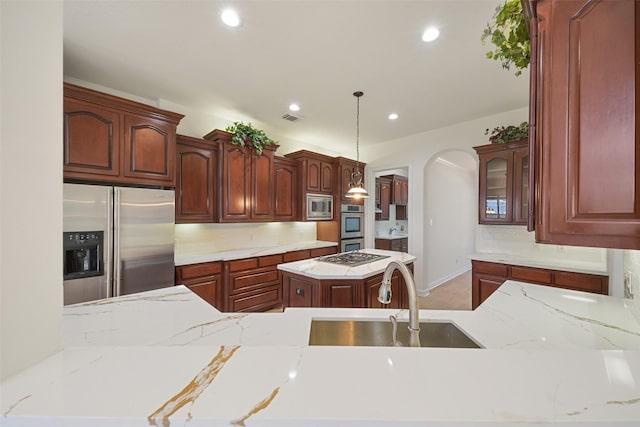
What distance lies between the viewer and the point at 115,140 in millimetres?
2213

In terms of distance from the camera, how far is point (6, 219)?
0.47 metres

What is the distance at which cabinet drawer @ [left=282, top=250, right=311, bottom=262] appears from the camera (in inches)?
141

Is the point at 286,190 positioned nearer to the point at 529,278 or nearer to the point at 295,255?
the point at 295,255

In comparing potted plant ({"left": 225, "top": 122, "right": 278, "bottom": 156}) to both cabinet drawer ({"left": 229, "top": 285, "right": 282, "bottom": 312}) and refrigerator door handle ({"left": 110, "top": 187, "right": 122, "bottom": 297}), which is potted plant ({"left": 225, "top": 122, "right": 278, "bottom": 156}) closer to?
refrigerator door handle ({"left": 110, "top": 187, "right": 122, "bottom": 297})

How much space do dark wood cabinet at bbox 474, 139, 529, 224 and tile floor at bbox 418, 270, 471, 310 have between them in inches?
56.6

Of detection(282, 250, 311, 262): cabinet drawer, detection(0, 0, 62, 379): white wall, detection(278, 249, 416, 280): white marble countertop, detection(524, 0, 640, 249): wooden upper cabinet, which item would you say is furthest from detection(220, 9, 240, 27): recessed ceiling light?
detection(282, 250, 311, 262): cabinet drawer

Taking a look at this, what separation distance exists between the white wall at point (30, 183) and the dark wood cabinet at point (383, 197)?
5.23m

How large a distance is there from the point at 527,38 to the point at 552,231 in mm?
764

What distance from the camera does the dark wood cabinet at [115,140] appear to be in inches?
79.5

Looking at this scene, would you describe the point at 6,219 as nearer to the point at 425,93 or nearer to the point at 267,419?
the point at 267,419

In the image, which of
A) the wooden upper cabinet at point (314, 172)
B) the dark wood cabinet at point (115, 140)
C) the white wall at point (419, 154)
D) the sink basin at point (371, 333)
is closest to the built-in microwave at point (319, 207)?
the wooden upper cabinet at point (314, 172)

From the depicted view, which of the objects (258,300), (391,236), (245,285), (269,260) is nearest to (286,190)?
(269,260)

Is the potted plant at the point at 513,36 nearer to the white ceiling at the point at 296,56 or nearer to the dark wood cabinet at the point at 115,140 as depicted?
the white ceiling at the point at 296,56

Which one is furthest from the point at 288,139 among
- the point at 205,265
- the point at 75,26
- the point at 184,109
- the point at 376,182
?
the point at 75,26
